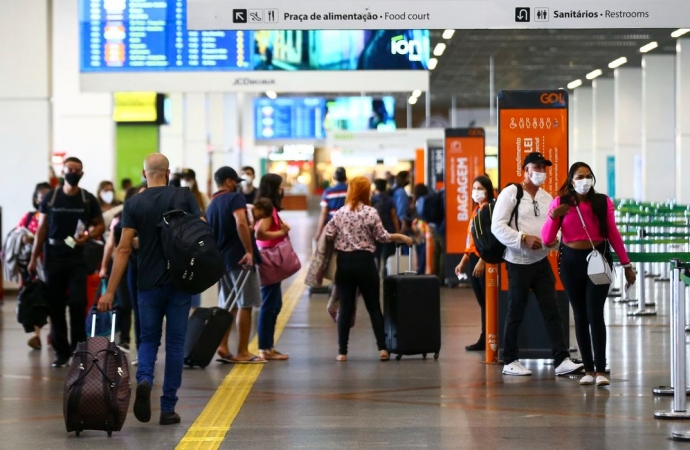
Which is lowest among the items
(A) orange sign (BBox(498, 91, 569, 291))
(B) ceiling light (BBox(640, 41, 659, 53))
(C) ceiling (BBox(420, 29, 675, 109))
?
(A) orange sign (BBox(498, 91, 569, 291))

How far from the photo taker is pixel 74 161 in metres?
10.5

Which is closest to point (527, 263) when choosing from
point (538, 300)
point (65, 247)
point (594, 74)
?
point (538, 300)

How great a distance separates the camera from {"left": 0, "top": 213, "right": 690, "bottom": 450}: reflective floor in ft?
23.5

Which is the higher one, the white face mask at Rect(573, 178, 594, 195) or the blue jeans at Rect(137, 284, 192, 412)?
the white face mask at Rect(573, 178, 594, 195)

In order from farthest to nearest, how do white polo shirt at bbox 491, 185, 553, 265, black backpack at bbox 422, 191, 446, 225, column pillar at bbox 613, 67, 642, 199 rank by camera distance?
column pillar at bbox 613, 67, 642, 199, black backpack at bbox 422, 191, 446, 225, white polo shirt at bbox 491, 185, 553, 265

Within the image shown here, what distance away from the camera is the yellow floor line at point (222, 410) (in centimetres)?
715

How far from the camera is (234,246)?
418 inches

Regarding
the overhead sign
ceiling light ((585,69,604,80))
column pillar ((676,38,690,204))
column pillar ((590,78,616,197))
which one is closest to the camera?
the overhead sign

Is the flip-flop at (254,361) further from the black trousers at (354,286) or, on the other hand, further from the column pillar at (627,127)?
the column pillar at (627,127)

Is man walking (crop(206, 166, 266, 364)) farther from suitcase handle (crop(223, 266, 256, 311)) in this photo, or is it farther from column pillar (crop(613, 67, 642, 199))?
column pillar (crop(613, 67, 642, 199))

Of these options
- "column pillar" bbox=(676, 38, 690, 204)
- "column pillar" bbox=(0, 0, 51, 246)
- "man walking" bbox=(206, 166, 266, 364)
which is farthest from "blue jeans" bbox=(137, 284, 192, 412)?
"column pillar" bbox=(676, 38, 690, 204)

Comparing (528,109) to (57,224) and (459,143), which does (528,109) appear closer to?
(57,224)

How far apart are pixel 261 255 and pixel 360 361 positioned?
1.31 m

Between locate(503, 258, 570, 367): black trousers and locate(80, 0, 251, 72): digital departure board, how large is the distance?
26.0 ft
